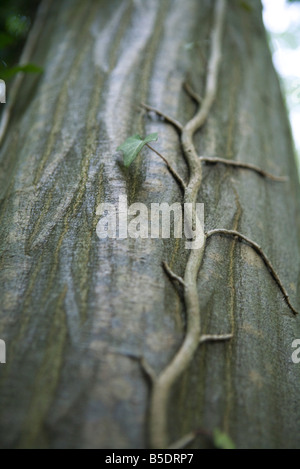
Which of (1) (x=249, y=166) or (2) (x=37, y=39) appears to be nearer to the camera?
(1) (x=249, y=166)

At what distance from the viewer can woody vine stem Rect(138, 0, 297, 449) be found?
2.41 ft

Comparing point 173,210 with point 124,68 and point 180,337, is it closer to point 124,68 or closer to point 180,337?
point 180,337

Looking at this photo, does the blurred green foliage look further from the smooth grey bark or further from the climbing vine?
the climbing vine

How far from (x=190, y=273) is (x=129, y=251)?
0.16m

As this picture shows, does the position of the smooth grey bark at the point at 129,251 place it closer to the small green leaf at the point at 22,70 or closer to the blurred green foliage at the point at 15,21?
the small green leaf at the point at 22,70

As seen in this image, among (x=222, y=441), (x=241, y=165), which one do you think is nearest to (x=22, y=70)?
(x=241, y=165)

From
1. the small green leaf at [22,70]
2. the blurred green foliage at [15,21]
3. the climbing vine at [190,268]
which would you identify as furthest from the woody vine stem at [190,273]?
the blurred green foliage at [15,21]

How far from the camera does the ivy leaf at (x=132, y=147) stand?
1.08m

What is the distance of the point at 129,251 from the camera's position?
947 millimetres

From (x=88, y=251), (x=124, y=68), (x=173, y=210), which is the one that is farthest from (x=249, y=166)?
(x=88, y=251)

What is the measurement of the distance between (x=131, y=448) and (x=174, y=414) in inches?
4.3

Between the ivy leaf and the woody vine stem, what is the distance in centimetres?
3

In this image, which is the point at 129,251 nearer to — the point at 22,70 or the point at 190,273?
the point at 190,273
